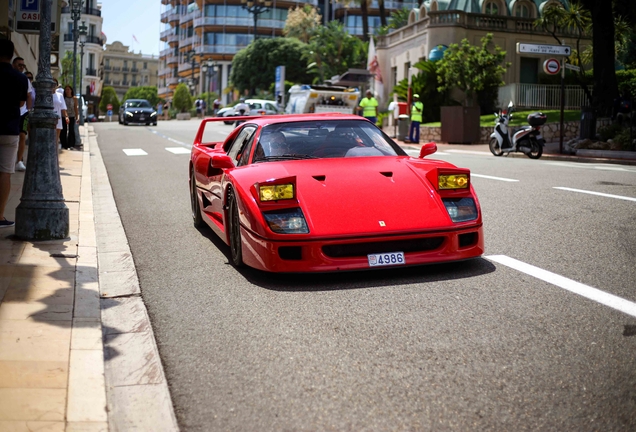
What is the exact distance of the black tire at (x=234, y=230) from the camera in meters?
6.98

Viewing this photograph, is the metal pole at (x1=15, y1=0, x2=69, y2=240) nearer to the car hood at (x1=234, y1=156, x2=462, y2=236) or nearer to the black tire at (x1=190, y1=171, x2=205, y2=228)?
the black tire at (x1=190, y1=171, x2=205, y2=228)

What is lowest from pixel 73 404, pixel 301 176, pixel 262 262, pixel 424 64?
pixel 73 404

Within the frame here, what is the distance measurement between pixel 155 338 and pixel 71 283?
A: 5.13ft

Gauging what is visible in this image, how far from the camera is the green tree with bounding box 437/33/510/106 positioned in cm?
4097

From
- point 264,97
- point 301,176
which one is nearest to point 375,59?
point 264,97

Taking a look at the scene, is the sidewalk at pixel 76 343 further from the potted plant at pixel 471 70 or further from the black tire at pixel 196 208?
the potted plant at pixel 471 70

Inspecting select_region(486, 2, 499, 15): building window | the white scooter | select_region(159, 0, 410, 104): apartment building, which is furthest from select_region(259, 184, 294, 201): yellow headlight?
select_region(159, 0, 410, 104): apartment building

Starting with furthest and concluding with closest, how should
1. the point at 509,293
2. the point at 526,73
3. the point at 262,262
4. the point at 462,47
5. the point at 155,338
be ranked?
the point at 526,73, the point at 462,47, the point at 262,262, the point at 509,293, the point at 155,338

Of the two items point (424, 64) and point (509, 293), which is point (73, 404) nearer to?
point (509, 293)

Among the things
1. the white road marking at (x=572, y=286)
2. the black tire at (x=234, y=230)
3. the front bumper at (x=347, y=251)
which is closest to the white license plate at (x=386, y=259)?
the front bumper at (x=347, y=251)

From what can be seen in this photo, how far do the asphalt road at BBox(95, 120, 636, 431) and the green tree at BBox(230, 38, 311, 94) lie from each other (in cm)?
8813

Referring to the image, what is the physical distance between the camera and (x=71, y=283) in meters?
6.44

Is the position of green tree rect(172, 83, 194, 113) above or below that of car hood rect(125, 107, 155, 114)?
above

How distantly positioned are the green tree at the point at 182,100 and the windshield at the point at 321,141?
93.4m
